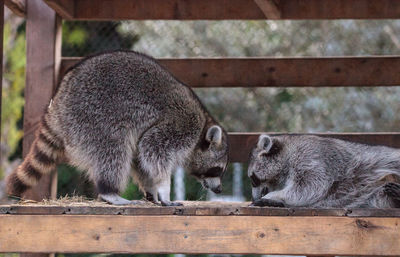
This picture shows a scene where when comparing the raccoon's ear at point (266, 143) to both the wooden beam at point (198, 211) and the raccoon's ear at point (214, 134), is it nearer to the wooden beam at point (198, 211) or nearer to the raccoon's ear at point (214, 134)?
the raccoon's ear at point (214, 134)

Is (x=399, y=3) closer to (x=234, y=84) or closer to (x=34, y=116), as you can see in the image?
(x=234, y=84)

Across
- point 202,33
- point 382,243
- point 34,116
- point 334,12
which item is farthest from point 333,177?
point 202,33

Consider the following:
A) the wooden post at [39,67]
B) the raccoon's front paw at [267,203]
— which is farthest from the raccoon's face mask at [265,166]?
the wooden post at [39,67]

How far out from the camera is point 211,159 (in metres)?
5.12

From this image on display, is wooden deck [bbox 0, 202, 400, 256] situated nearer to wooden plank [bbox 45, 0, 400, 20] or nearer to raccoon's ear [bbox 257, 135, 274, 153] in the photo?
raccoon's ear [bbox 257, 135, 274, 153]

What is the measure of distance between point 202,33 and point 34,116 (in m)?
5.95

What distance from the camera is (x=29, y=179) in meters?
4.69

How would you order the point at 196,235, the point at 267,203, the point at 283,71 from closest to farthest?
the point at 196,235 → the point at 267,203 → the point at 283,71

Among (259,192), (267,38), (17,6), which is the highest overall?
(267,38)

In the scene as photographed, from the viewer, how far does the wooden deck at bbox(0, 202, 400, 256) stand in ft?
12.2

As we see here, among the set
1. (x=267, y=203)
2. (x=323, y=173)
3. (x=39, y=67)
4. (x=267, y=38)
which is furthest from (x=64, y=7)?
(x=267, y=38)

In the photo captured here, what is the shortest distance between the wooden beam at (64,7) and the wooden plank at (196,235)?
78.8 inches

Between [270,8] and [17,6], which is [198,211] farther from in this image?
[17,6]

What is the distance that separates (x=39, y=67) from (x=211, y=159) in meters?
1.61
